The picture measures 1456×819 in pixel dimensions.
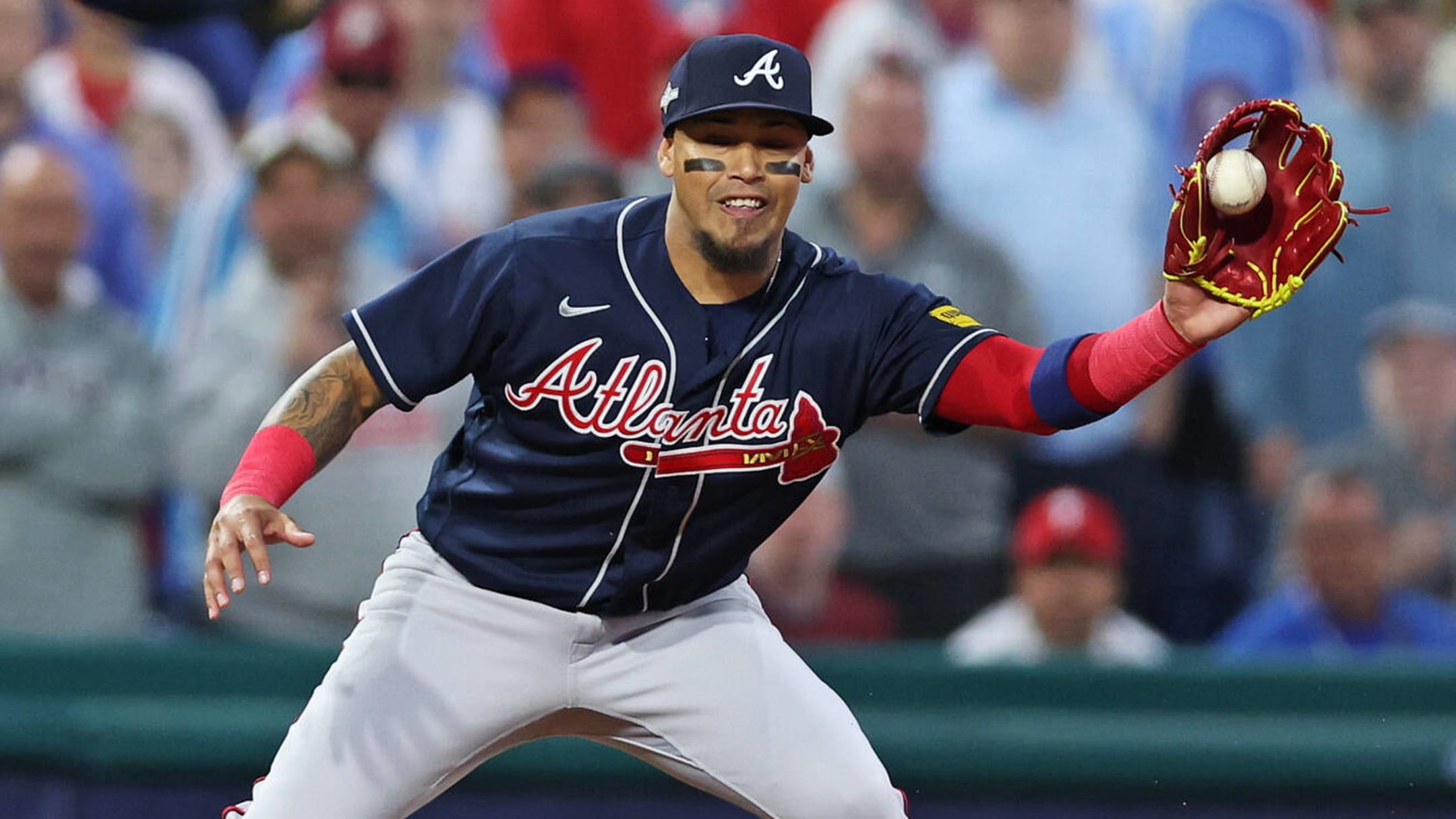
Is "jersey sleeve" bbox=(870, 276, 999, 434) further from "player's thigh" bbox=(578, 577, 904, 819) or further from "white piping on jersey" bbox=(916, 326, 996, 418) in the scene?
"player's thigh" bbox=(578, 577, 904, 819)

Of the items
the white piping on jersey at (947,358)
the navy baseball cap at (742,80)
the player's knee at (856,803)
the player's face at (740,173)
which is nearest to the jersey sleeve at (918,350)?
the white piping on jersey at (947,358)

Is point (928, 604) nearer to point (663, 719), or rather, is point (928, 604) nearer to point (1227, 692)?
point (1227, 692)

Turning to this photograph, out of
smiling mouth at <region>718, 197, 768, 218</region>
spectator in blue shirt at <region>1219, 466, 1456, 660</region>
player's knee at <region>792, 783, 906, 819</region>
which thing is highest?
smiling mouth at <region>718, 197, 768, 218</region>

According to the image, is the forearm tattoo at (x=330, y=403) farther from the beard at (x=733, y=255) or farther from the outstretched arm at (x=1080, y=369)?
the outstretched arm at (x=1080, y=369)

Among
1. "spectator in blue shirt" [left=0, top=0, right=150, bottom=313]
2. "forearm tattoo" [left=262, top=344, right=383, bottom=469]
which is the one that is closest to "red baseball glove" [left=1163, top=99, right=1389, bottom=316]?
"forearm tattoo" [left=262, top=344, right=383, bottom=469]

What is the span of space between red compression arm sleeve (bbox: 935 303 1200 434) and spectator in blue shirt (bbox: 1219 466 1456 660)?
259 centimetres

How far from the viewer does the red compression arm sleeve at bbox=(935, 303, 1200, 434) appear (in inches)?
113

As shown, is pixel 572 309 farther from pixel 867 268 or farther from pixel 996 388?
pixel 867 268

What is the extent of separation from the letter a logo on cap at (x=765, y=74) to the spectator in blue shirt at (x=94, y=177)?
10.4 ft

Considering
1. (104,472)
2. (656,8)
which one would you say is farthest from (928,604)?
(104,472)

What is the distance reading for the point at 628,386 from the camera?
3166 mm

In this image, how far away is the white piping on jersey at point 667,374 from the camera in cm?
316

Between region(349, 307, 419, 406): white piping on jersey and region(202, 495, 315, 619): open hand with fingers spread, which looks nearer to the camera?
region(202, 495, 315, 619): open hand with fingers spread

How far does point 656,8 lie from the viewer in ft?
19.6
